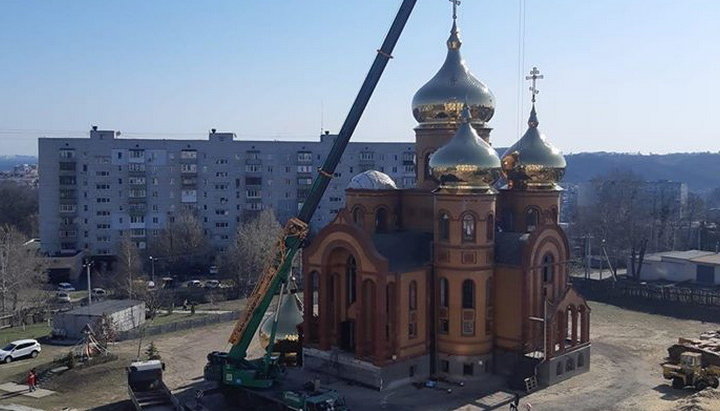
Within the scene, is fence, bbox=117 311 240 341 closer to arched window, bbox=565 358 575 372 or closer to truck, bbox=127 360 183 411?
truck, bbox=127 360 183 411

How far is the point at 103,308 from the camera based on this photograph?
1423 inches

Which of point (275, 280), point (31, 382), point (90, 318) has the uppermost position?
point (275, 280)

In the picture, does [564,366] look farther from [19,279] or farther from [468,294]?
[19,279]

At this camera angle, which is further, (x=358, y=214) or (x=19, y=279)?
(x=19, y=279)

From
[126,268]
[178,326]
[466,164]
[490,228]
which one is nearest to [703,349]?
[490,228]

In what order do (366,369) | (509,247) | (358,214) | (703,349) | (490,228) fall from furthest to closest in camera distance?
1. (358,214)
2. (703,349)
3. (509,247)
4. (490,228)
5. (366,369)

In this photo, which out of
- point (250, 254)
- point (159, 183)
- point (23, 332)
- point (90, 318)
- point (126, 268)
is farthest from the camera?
point (159, 183)

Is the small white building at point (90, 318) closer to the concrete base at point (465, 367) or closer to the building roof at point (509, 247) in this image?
the concrete base at point (465, 367)

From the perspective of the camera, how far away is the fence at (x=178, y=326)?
3491 centimetres

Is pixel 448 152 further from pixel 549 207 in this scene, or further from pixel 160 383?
pixel 160 383

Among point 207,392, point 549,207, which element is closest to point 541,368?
point 549,207

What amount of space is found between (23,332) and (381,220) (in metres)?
20.9

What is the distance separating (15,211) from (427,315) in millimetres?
69805

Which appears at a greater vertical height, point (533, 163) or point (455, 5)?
point (455, 5)
